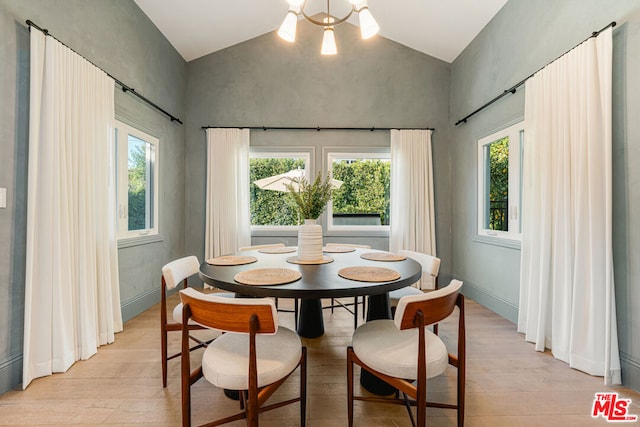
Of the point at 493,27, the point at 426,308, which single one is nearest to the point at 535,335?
the point at 426,308

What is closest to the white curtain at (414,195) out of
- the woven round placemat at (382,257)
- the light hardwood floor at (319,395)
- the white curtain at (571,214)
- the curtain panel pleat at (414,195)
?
the curtain panel pleat at (414,195)

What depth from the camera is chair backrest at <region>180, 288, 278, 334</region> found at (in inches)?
44.4

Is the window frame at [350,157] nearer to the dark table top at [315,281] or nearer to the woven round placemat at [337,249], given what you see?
the woven round placemat at [337,249]

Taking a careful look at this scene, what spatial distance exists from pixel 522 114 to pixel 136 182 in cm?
395

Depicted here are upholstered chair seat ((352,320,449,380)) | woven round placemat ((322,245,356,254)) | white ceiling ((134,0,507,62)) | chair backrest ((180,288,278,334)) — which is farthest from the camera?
white ceiling ((134,0,507,62))

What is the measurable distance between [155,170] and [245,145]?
45.9 inches

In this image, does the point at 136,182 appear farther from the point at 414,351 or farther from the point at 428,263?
the point at 414,351

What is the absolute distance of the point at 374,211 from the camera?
4.32m

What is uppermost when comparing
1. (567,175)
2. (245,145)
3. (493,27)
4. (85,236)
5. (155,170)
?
(493,27)

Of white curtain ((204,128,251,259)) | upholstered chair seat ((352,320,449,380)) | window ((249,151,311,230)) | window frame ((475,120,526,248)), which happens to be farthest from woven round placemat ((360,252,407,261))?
white curtain ((204,128,251,259))

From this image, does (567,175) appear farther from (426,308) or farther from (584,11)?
(426,308)

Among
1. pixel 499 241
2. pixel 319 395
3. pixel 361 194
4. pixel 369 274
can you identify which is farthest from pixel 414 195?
pixel 319 395

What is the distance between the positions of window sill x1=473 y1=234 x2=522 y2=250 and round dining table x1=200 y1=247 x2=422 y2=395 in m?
1.51

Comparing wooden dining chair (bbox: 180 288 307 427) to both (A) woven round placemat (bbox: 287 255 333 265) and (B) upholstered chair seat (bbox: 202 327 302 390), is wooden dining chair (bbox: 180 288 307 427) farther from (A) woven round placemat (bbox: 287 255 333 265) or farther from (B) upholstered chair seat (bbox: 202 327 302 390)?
(A) woven round placemat (bbox: 287 255 333 265)
